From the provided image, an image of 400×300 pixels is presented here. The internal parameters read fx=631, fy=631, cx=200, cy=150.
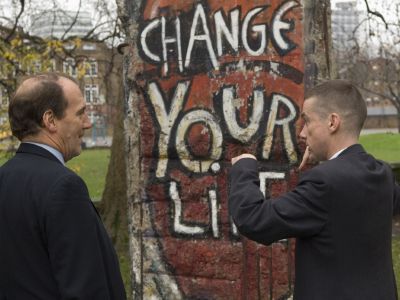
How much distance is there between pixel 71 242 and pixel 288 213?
2.78ft

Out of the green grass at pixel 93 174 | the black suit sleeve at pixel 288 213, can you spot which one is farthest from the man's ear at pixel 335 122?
the green grass at pixel 93 174

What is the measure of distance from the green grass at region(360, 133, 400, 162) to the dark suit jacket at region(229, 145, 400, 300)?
22.2 m

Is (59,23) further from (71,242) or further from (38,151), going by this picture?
(71,242)

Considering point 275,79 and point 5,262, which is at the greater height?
point 275,79

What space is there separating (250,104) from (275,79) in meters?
0.23

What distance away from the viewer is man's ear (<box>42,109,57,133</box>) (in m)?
2.56

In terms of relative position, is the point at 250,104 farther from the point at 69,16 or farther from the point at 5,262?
the point at 69,16

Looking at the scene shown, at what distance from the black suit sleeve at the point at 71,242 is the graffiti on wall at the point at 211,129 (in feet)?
5.98

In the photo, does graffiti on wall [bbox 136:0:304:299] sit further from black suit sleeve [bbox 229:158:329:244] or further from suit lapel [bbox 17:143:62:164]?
suit lapel [bbox 17:143:62:164]

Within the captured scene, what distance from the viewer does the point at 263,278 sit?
4.09m

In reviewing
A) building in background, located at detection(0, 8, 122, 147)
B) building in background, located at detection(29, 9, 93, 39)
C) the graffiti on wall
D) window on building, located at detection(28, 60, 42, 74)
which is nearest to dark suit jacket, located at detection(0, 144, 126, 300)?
the graffiti on wall

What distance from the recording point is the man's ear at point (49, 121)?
8.40 ft

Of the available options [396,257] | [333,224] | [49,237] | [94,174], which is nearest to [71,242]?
[49,237]

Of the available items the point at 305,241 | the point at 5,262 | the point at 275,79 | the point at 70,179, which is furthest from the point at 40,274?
the point at 275,79
